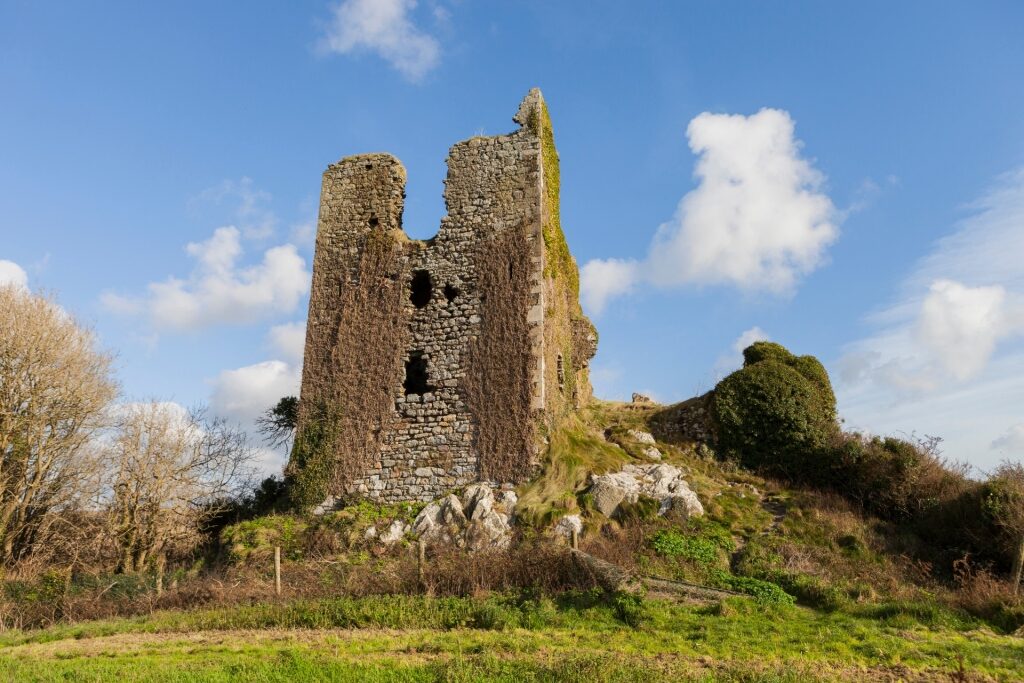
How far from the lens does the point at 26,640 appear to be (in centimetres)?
1076

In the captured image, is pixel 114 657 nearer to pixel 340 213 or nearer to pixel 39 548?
pixel 39 548

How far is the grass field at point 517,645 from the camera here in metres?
7.30

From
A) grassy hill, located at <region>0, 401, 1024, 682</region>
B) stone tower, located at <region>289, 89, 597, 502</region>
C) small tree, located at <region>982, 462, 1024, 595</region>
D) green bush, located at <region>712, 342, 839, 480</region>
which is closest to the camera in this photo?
grassy hill, located at <region>0, 401, 1024, 682</region>

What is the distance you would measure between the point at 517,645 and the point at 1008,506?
31.0 feet

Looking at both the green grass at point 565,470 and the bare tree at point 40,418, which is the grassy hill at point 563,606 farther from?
the bare tree at point 40,418

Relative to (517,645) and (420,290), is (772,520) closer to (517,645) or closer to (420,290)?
(517,645)

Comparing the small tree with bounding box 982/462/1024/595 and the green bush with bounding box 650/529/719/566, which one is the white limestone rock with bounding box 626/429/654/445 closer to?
the green bush with bounding box 650/529/719/566

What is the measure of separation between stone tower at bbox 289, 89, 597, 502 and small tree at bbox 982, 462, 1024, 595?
27.6 feet

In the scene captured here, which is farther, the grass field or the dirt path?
the dirt path

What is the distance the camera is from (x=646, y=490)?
1451 centimetres

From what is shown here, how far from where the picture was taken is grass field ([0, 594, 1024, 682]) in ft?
24.0

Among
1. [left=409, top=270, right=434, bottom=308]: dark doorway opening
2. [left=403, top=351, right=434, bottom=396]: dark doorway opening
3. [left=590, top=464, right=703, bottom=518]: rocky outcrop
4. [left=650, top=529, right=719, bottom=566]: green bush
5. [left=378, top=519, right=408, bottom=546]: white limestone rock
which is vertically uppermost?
[left=409, top=270, right=434, bottom=308]: dark doorway opening

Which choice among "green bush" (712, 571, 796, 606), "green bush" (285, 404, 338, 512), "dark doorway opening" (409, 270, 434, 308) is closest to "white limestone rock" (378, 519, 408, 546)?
"green bush" (285, 404, 338, 512)

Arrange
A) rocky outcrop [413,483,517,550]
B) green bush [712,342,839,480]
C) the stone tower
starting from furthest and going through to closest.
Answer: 1. green bush [712,342,839,480]
2. the stone tower
3. rocky outcrop [413,483,517,550]
